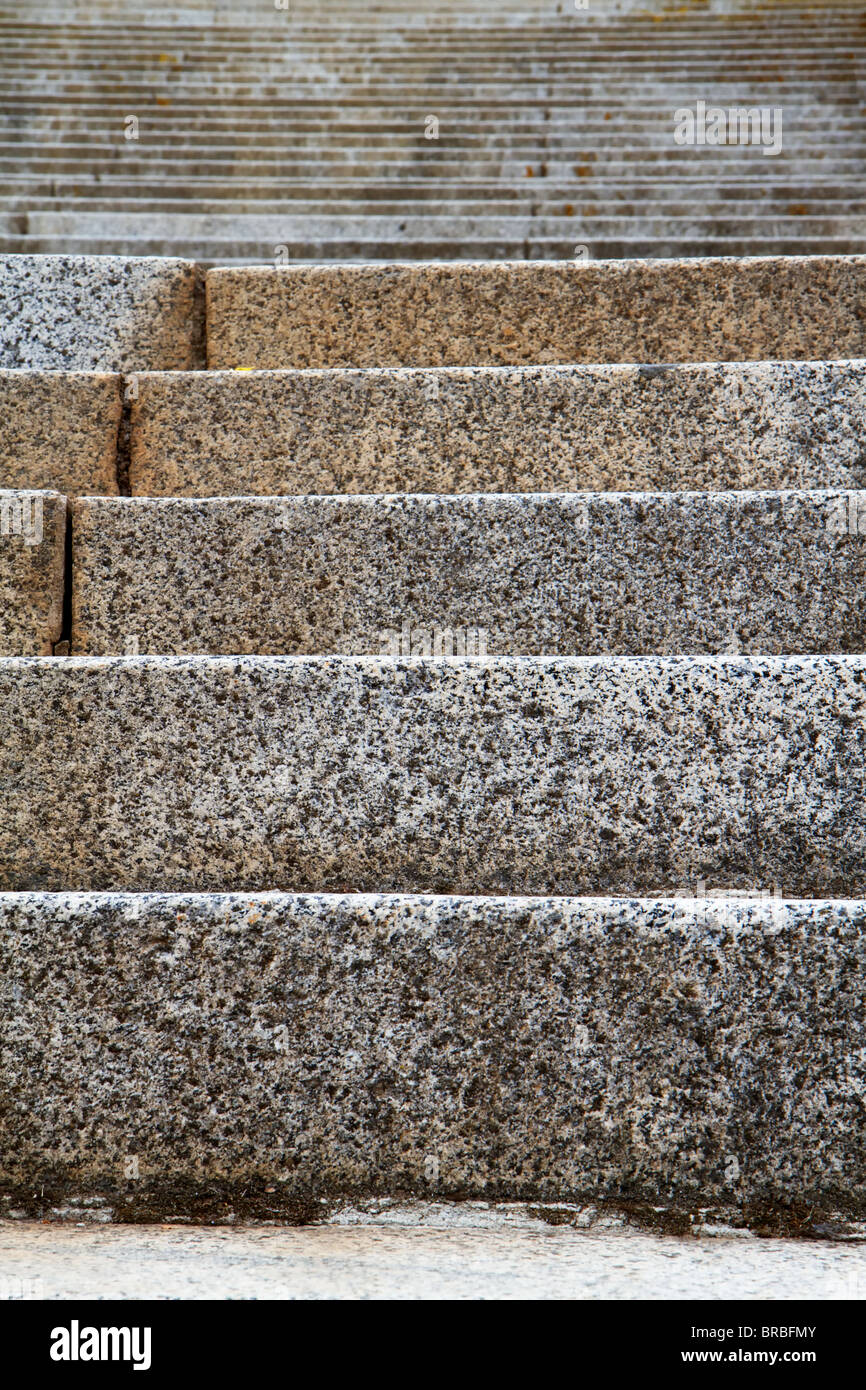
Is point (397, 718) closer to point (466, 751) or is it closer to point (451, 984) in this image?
point (466, 751)

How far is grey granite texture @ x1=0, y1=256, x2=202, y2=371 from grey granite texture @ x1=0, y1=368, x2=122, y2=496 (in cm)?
40

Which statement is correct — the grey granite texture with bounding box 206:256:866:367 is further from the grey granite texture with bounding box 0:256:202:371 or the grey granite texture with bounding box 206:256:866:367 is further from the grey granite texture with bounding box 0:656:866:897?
the grey granite texture with bounding box 0:656:866:897

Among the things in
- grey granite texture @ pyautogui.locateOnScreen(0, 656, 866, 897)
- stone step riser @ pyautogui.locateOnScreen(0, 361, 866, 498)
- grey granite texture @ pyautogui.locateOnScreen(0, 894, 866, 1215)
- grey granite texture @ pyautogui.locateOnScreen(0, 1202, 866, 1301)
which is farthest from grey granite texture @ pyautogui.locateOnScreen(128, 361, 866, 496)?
grey granite texture @ pyautogui.locateOnScreen(0, 1202, 866, 1301)

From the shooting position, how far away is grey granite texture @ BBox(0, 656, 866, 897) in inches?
63.6

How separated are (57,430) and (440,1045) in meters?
1.57

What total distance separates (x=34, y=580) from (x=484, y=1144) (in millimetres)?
1165

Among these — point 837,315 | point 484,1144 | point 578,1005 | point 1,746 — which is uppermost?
point 837,315

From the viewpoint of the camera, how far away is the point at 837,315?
8.73 feet

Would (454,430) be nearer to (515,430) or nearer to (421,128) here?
(515,430)

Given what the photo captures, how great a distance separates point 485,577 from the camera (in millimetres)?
1958

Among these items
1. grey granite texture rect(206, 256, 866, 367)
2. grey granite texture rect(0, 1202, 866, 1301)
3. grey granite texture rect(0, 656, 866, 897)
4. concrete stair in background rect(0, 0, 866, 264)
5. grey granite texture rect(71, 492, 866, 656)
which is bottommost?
grey granite texture rect(0, 1202, 866, 1301)

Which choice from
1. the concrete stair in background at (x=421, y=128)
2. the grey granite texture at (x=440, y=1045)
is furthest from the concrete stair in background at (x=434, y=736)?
the concrete stair in background at (x=421, y=128)

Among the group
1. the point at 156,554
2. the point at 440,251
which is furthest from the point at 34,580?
the point at 440,251

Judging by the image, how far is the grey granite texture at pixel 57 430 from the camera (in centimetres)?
239
